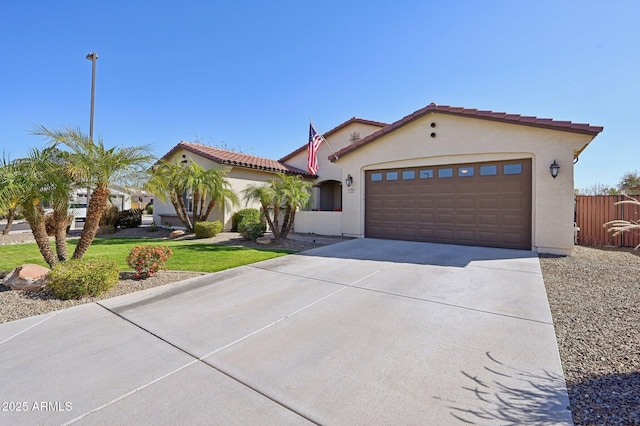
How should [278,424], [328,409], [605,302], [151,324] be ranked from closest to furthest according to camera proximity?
[278,424] < [328,409] < [151,324] < [605,302]

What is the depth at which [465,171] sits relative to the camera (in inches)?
425

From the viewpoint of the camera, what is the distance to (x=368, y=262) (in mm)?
8164

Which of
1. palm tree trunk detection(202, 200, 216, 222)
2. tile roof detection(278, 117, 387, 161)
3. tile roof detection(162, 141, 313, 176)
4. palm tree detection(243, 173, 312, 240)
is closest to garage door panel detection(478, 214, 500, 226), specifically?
palm tree detection(243, 173, 312, 240)

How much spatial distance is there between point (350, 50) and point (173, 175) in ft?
32.8

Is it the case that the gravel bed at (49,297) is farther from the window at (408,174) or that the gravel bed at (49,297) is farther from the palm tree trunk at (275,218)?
the window at (408,174)

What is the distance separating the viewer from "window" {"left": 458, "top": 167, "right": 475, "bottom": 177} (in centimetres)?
1068

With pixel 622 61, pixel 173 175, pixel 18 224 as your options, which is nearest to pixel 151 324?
pixel 173 175

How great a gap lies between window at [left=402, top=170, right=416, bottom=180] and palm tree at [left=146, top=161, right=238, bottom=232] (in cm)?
888

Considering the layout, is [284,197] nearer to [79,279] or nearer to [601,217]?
[79,279]

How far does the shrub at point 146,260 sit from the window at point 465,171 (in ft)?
33.8

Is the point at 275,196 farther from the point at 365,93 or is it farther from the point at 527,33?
the point at 527,33

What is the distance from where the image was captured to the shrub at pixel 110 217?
53.4ft

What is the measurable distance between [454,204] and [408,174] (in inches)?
87.9

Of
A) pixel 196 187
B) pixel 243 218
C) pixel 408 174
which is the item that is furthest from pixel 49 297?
pixel 408 174
